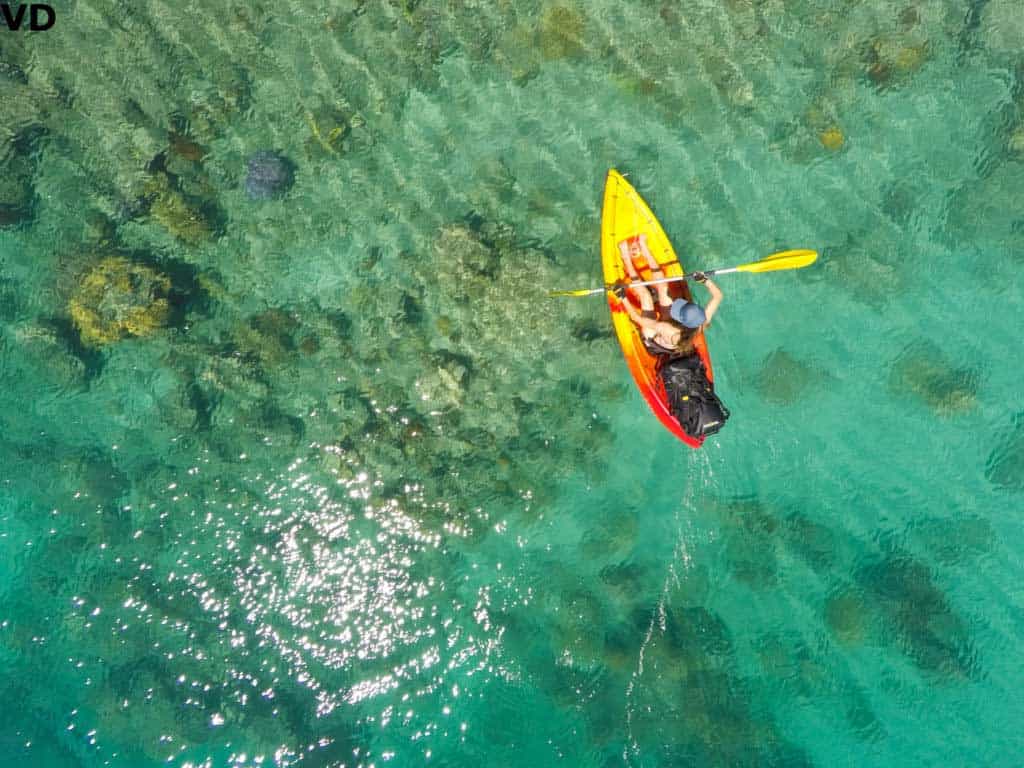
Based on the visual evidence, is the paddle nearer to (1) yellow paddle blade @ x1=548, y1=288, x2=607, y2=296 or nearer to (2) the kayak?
(1) yellow paddle blade @ x1=548, y1=288, x2=607, y2=296

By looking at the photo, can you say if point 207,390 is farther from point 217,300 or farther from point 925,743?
point 925,743

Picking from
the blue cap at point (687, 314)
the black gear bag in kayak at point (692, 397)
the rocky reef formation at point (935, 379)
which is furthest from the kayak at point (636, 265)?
the rocky reef formation at point (935, 379)

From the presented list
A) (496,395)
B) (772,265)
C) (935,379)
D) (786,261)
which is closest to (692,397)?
(772,265)

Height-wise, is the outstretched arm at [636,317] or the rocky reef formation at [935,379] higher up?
the outstretched arm at [636,317]

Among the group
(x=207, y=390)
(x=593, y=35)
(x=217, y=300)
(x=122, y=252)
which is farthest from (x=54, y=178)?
(x=593, y=35)

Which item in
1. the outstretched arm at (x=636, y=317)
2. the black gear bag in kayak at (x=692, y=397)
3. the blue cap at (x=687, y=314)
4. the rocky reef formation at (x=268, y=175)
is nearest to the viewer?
the blue cap at (x=687, y=314)

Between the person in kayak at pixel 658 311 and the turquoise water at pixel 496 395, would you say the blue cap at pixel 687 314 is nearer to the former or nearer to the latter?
the person in kayak at pixel 658 311
